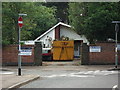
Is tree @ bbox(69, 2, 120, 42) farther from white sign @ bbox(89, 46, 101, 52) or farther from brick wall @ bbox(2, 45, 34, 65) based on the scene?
brick wall @ bbox(2, 45, 34, 65)

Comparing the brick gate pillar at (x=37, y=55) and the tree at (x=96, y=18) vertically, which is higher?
the tree at (x=96, y=18)

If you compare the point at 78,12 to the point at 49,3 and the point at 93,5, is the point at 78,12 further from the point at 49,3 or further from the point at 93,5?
the point at 49,3

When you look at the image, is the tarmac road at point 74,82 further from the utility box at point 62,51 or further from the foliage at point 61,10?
the foliage at point 61,10

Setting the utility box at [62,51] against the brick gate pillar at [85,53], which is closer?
the brick gate pillar at [85,53]

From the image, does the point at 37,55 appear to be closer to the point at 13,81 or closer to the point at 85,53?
the point at 85,53

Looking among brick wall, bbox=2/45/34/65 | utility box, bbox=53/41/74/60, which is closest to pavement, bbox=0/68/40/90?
brick wall, bbox=2/45/34/65

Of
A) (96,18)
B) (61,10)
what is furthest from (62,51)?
(61,10)

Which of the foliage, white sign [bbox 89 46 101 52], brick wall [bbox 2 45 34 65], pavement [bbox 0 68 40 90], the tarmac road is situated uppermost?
the foliage

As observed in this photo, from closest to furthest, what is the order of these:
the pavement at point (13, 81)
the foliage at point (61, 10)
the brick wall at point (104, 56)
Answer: the pavement at point (13, 81) < the brick wall at point (104, 56) < the foliage at point (61, 10)

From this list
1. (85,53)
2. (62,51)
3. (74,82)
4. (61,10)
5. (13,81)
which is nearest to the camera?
(13,81)

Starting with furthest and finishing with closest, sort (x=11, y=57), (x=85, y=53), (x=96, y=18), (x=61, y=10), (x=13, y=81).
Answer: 1. (x=61, y=10)
2. (x=85, y=53)
3. (x=11, y=57)
4. (x=96, y=18)
5. (x=13, y=81)

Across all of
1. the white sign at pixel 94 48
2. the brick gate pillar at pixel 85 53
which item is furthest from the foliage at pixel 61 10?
the white sign at pixel 94 48

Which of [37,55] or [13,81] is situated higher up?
[37,55]

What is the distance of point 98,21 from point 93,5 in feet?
5.93
